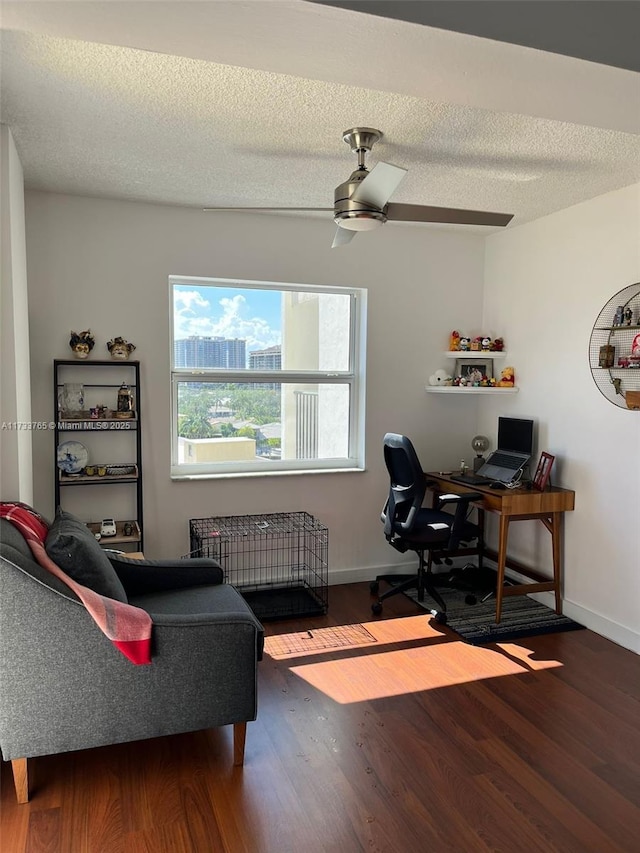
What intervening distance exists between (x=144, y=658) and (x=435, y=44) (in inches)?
82.4

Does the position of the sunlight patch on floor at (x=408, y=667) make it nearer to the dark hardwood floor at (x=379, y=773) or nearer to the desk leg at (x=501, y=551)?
the dark hardwood floor at (x=379, y=773)

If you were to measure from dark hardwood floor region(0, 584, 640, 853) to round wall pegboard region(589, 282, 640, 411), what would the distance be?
1.48 m

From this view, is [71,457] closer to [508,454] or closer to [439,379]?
[439,379]

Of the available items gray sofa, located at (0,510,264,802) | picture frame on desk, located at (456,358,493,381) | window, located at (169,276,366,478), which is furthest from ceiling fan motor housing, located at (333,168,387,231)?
picture frame on desk, located at (456,358,493,381)

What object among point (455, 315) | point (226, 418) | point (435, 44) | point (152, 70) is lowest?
point (226, 418)

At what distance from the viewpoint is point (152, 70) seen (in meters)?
2.20

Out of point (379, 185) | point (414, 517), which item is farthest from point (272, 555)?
point (379, 185)

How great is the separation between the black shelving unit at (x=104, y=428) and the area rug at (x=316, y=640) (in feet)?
3.37

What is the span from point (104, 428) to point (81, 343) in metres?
0.53

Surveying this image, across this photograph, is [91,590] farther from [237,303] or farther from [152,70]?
[237,303]

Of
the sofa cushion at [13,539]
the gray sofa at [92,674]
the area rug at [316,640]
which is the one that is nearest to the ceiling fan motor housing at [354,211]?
the gray sofa at [92,674]

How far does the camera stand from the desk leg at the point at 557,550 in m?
3.87

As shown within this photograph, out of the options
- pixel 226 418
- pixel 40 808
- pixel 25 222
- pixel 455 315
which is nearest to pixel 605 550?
pixel 455 315

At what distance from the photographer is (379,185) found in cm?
256
